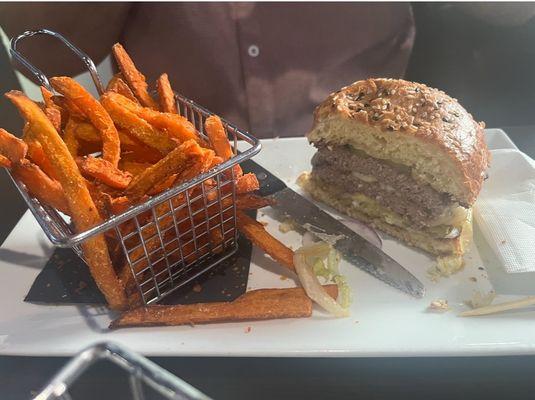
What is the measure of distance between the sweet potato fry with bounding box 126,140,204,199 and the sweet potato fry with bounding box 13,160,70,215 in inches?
7.4

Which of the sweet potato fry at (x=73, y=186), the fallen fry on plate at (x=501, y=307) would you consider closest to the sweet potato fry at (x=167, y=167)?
the sweet potato fry at (x=73, y=186)

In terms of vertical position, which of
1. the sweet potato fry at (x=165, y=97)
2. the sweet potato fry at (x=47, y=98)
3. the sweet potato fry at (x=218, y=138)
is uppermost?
the sweet potato fry at (x=47, y=98)

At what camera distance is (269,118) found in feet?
9.02

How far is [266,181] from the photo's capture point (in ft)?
6.69

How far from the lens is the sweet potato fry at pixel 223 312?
1453 mm

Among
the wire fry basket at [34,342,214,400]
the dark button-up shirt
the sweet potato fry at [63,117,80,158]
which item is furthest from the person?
the wire fry basket at [34,342,214,400]

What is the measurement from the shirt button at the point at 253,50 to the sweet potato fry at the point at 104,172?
1.38 metres

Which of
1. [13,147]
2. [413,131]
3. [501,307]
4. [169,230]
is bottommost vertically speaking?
[501,307]

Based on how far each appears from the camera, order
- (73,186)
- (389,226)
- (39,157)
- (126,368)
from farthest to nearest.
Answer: (389,226)
(39,157)
(73,186)
(126,368)

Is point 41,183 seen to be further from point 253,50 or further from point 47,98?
point 253,50

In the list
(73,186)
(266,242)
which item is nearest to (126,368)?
(73,186)

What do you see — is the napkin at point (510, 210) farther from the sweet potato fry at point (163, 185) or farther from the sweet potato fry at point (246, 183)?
the sweet potato fry at point (163, 185)

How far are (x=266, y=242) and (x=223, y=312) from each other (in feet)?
0.98

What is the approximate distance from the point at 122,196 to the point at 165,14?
148cm
